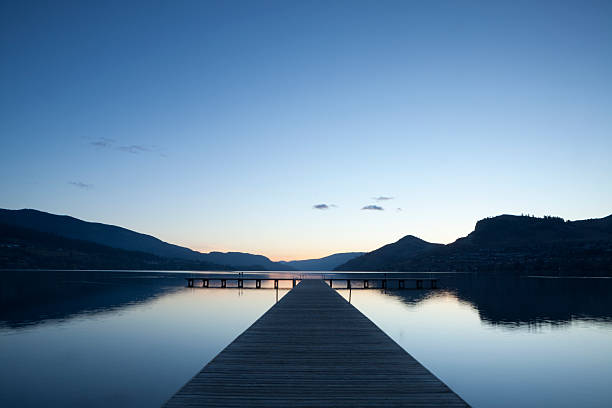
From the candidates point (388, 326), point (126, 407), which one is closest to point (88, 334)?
point (126, 407)

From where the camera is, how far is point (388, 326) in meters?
28.2

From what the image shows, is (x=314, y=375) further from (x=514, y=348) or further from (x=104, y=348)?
(x=514, y=348)

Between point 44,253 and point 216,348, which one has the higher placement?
point 44,253

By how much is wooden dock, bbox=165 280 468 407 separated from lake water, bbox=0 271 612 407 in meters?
4.47

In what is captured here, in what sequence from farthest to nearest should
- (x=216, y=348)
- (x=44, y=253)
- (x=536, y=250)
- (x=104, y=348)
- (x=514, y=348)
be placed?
(x=44, y=253) → (x=536, y=250) → (x=216, y=348) → (x=514, y=348) → (x=104, y=348)

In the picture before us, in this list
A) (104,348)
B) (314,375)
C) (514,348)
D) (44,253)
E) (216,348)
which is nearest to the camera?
(314,375)

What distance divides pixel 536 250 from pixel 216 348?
15396 centimetres

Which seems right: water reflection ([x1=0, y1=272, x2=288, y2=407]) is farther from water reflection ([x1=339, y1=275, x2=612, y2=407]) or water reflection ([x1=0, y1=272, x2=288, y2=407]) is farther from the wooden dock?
water reflection ([x1=339, y1=275, x2=612, y2=407])

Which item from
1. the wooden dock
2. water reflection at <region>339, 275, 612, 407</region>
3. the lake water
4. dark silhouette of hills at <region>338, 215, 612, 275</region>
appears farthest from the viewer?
dark silhouette of hills at <region>338, 215, 612, 275</region>

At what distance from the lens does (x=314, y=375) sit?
900 cm

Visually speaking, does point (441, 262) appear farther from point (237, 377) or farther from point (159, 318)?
point (237, 377)

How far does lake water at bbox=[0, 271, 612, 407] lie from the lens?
46.3 feet

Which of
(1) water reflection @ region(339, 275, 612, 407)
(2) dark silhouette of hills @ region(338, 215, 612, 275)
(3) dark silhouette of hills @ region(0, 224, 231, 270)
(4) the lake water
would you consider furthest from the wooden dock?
(3) dark silhouette of hills @ region(0, 224, 231, 270)

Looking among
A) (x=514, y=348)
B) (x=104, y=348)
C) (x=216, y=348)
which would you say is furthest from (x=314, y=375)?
(x=514, y=348)
